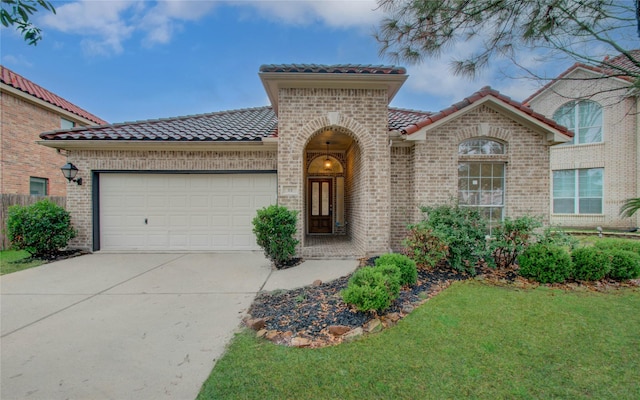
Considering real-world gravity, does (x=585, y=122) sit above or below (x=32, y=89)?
below

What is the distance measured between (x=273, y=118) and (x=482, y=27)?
7.86 meters

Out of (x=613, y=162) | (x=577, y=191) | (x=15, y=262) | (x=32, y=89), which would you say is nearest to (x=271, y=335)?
(x=15, y=262)

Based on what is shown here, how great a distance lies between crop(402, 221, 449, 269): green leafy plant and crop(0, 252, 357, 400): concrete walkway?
4.67ft

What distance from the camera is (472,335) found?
323cm

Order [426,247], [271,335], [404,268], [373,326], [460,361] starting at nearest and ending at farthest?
1. [460,361]
2. [271,335]
3. [373,326]
4. [404,268]
5. [426,247]

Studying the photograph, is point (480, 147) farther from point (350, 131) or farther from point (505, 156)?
point (350, 131)

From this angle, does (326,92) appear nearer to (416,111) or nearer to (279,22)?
(279,22)

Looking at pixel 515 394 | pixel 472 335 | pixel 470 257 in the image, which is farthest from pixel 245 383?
pixel 470 257

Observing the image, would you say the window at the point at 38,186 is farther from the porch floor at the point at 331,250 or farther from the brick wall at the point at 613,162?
the brick wall at the point at 613,162

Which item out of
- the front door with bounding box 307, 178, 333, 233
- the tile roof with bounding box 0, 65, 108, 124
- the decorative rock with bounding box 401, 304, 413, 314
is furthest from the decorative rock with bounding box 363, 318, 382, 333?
the tile roof with bounding box 0, 65, 108, 124

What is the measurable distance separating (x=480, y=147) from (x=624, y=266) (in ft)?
12.6

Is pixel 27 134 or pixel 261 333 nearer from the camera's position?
pixel 261 333

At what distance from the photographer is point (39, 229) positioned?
6984mm

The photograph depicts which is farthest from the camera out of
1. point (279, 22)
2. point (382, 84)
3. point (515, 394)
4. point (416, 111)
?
point (416, 111)
